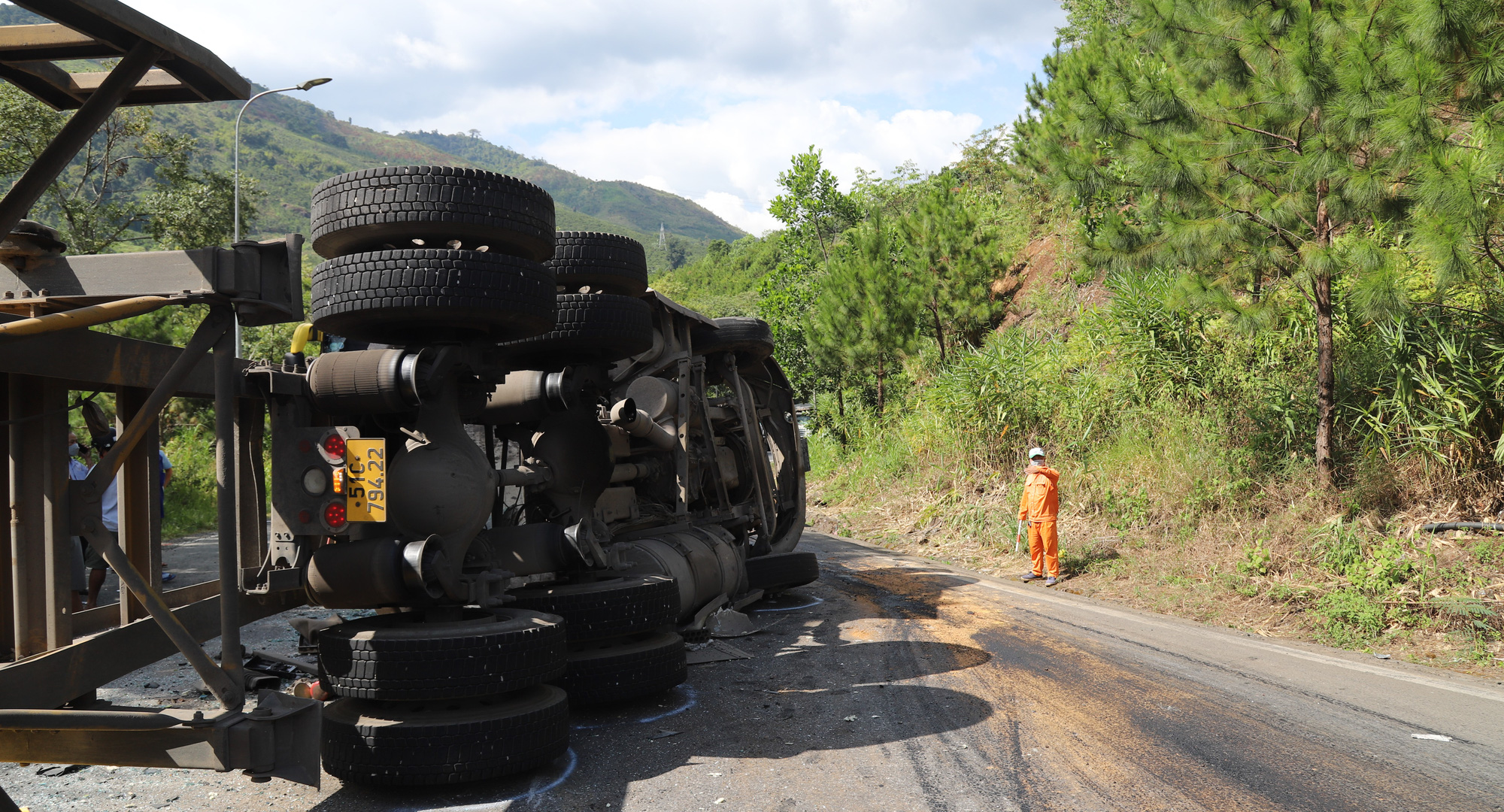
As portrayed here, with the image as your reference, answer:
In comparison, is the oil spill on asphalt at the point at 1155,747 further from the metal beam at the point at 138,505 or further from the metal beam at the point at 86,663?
the metal beam at the point at 138,505

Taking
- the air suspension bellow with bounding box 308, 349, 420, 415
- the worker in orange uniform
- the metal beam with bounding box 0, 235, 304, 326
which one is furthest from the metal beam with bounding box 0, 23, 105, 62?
the worker in orange uniform

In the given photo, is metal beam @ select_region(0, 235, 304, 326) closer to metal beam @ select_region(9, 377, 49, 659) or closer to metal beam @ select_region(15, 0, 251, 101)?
metal beam @ select_region(9, 377, 49, 659)

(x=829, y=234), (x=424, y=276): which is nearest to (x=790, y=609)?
(x=424, y=276)

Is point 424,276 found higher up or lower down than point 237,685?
higher up

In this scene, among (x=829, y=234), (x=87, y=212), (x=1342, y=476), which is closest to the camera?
(x=1342, y=476)

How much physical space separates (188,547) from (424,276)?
10923 mm

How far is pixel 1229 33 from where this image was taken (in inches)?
339

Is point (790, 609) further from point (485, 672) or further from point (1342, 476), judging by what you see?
point (1342, 476)

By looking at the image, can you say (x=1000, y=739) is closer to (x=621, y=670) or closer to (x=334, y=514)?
(x=621, y=670)

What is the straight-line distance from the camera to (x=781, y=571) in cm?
910

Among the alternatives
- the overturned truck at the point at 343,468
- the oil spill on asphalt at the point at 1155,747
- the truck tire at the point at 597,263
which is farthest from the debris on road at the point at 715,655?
the truck tire at the point at 597,263

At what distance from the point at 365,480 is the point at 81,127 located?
5.95 feet

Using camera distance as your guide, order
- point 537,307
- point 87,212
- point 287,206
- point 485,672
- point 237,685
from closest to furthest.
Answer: point 237,685, point 485,672, point 537,307, point 87,212, point 287,206

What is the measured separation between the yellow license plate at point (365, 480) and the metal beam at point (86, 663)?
0.72 meters
